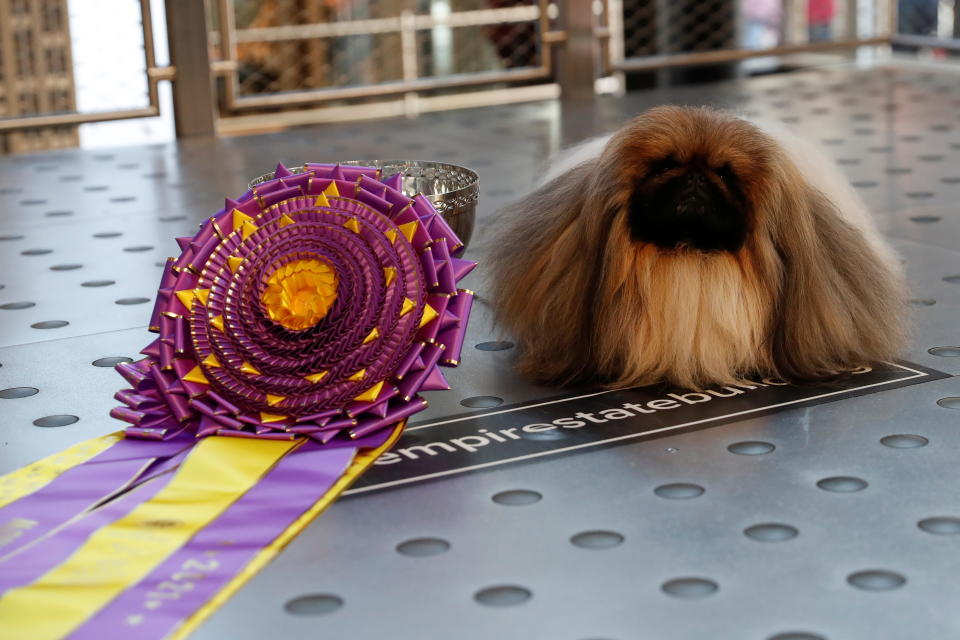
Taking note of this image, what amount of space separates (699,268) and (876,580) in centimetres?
55

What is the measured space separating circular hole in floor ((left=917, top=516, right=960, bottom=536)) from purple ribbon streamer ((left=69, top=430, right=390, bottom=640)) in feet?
1.88

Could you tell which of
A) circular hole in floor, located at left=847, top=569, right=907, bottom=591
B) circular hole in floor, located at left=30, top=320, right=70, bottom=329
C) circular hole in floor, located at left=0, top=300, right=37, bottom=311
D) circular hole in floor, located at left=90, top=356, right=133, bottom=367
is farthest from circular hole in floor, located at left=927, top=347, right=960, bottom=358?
circular hole in floor, located at left=0, top=300, right=37, bottom=311

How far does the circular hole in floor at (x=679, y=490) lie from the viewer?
1.30 metres

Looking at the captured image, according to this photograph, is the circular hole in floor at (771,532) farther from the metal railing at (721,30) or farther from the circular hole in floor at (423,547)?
the metal railing at (721,30)

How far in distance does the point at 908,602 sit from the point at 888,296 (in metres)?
0.69

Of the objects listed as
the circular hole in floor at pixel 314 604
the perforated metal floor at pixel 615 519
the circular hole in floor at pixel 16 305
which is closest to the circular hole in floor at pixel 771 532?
the perforated metal floor at pixel 615 519

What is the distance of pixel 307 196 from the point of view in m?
1.58

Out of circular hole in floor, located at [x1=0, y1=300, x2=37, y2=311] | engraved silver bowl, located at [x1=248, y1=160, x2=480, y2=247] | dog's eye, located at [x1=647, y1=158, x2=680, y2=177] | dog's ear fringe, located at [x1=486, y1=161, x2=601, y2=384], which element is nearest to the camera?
dog's eye, located at [x1=647, y1=158, x2=680, y2=177]

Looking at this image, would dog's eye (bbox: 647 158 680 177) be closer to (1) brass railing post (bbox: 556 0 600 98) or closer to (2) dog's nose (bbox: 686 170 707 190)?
(2) dog's nose (bbox: 686 170 707 190)

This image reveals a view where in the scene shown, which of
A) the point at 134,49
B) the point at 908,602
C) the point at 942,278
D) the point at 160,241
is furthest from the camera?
the point at 134,49

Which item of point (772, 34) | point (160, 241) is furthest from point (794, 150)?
point (772, 34)

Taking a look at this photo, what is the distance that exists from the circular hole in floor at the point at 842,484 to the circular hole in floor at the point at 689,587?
0.25 m

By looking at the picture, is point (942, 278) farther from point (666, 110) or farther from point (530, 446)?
point (530, 446)

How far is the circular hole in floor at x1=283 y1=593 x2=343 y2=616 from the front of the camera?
3.59 feet
